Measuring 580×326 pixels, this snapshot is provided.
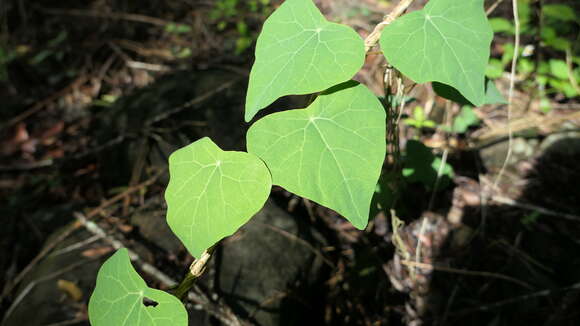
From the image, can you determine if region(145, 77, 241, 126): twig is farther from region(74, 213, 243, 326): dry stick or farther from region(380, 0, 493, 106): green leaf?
region(380, 0, 493, 106): green leaf

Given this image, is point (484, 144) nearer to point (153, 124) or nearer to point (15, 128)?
point (153, 124)

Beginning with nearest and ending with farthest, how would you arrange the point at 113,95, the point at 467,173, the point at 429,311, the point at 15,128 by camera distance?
the point at 429,311, the point at 467,173, the point at 15,128, the point at 113,95

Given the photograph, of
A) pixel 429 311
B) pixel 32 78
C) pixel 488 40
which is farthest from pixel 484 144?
pixel 32 78

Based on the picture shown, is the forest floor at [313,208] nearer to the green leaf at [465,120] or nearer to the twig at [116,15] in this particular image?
the green leaf at [465,120]

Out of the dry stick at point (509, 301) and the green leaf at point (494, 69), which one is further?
the green leaf at point (494, 69)

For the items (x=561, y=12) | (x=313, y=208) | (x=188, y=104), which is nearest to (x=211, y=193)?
(x=313, y=208)

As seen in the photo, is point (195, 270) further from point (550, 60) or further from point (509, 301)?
point (550, 60)

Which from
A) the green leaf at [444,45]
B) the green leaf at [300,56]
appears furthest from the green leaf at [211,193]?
the green leaf at [444,45]
